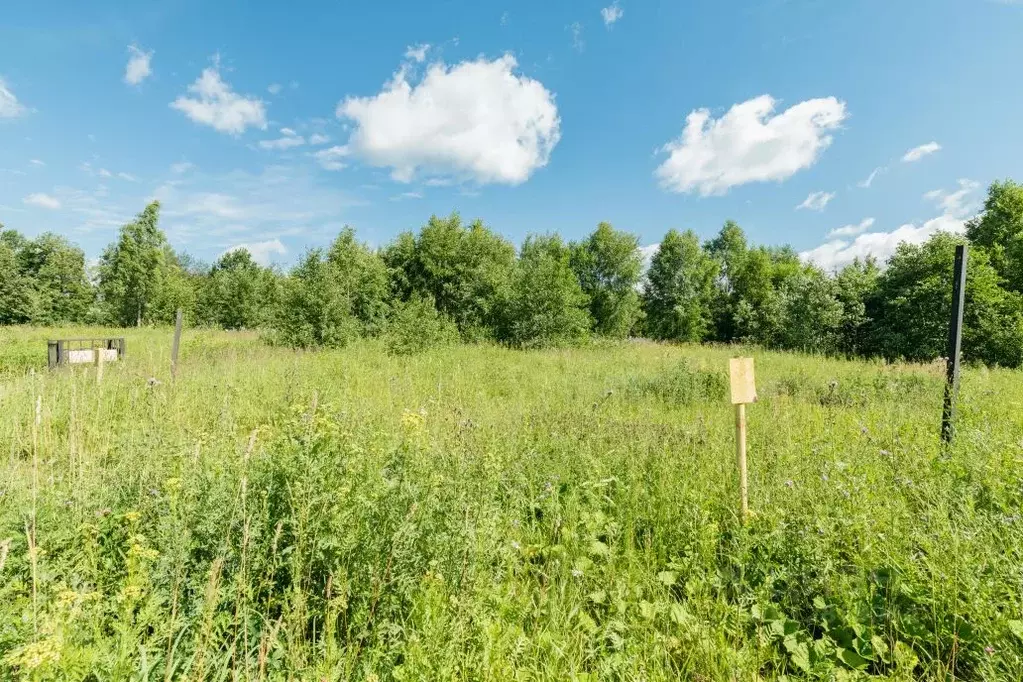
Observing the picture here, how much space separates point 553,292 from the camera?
22.5 meters

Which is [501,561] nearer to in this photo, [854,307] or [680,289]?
[854,307]

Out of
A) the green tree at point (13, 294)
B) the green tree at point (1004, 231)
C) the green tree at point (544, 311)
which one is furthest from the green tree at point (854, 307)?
the green tree at point (13, 294)

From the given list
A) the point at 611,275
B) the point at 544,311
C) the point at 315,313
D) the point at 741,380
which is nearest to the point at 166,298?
the point at 315,313

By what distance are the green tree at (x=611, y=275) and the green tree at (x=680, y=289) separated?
4.07m

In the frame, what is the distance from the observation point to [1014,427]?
537 centimetres

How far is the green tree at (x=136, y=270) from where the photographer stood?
3288 centimetres

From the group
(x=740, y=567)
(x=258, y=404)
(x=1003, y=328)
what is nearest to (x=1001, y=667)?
(x=740, y=567)

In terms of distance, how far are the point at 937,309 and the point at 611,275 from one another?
18063 millimetres

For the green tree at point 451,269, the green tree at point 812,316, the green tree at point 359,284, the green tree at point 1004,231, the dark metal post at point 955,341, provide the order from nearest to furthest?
1. the dark metal post at point 955,341
2. the green tree at point 359,284
3. the green tree at point 1004,231
4. the green tree at point 812,316
5. the green tree at point 451,269

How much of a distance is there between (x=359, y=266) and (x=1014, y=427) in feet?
70.3

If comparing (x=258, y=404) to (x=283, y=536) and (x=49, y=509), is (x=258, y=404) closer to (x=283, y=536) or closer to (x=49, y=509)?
(x=49, y=509)

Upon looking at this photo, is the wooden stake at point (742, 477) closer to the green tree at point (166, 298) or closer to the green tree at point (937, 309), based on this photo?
the green tree at point (937, 309)

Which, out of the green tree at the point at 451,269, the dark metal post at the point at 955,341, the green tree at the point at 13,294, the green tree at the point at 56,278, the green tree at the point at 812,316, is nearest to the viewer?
the dark metal post at the point at 955,341

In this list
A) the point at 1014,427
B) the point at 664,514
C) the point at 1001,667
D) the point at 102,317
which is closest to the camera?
the point at 1001,667
